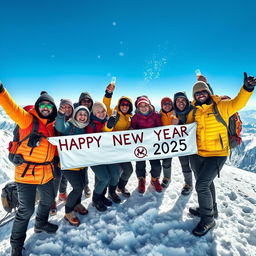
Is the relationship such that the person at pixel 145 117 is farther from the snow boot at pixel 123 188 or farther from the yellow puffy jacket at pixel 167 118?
the snow boot at pixel 123 188

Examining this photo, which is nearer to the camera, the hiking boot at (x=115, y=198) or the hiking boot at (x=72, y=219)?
the hiking boot at (x=72, y=219)

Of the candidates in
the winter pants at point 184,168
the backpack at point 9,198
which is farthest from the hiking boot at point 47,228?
the winter pants at point 184,168

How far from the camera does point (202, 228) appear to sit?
4.73 m

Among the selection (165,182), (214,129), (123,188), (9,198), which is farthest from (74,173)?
(214,129)

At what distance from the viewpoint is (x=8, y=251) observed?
4621mm

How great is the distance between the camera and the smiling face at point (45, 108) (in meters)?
4.52

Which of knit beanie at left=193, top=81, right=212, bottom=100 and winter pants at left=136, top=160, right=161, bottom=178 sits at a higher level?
knit beanie at left=193, top=81, right=212, bottom=100

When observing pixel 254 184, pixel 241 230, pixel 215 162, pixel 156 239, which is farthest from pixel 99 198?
pixel 254 184

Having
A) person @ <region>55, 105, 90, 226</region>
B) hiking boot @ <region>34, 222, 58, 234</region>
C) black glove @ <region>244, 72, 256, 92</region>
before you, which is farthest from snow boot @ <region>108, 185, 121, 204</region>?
black glove @ <region>244, 72, 256, 92</region>

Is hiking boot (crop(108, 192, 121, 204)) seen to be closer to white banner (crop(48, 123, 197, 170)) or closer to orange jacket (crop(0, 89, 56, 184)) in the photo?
white banner (crop(48, 123, 197, 170))

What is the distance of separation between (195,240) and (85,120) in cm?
461

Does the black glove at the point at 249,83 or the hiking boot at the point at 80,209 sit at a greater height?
the black glove at the point at 249,83

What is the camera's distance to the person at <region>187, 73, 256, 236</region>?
468cm

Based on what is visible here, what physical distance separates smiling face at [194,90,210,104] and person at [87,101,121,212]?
268 centimetres
